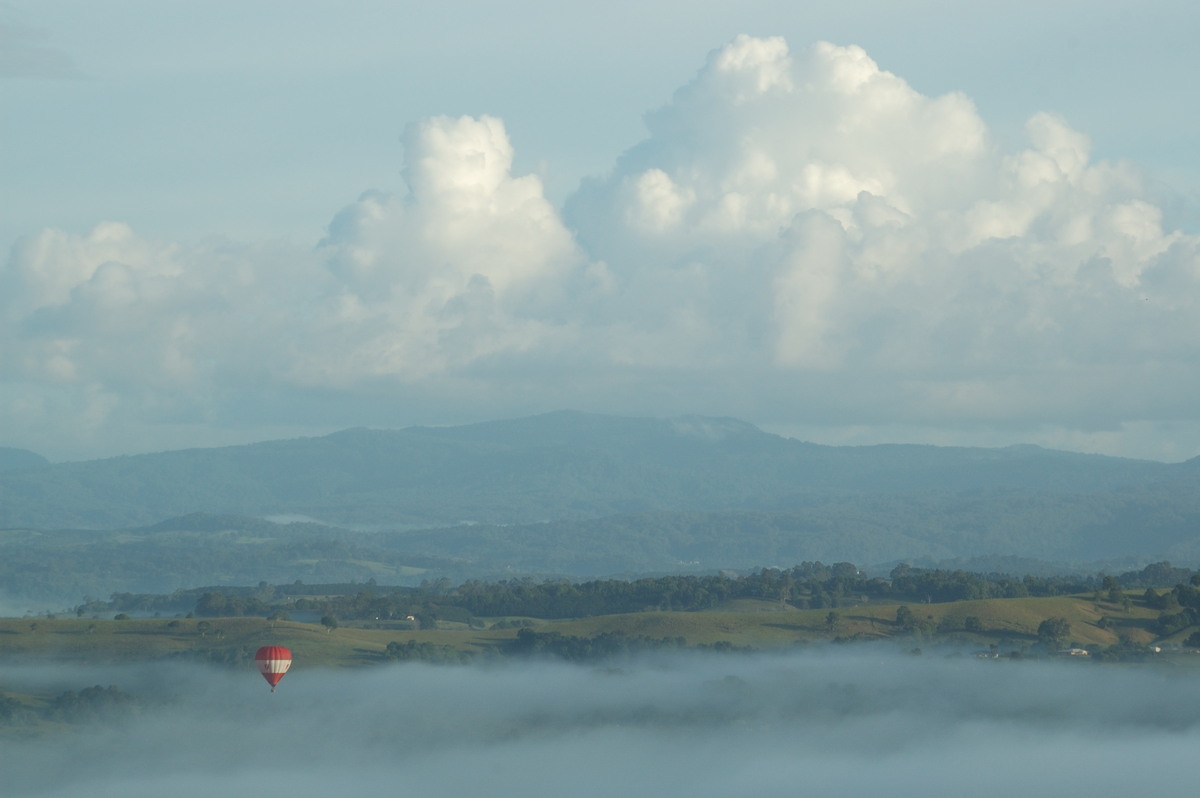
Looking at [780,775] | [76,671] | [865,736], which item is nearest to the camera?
[780,775]

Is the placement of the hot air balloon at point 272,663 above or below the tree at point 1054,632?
below

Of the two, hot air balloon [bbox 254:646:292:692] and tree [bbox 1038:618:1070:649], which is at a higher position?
tree [bbox 1038:618:1070:649]

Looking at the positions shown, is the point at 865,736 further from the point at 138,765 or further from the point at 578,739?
the point at 138,765

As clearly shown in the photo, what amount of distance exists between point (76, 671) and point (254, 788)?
1511 inches

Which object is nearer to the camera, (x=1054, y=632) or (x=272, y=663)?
(x=272, y=663)

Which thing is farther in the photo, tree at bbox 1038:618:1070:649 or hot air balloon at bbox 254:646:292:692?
tree at bbox 1038:618:1070:649

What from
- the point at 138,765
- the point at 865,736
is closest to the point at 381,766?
the point at 138,765

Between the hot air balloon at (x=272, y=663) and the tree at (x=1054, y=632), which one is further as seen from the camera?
the tree at (x=1054, y=632)

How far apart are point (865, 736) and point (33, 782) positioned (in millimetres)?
91200

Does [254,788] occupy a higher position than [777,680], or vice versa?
[777,680]

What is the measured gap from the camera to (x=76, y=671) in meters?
196

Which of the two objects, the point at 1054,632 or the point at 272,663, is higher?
the point at 1054,632

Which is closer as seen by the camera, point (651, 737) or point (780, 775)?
point (780, 775)

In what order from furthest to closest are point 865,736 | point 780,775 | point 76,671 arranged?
point 76,671 → point 865,736 → point 780,775
